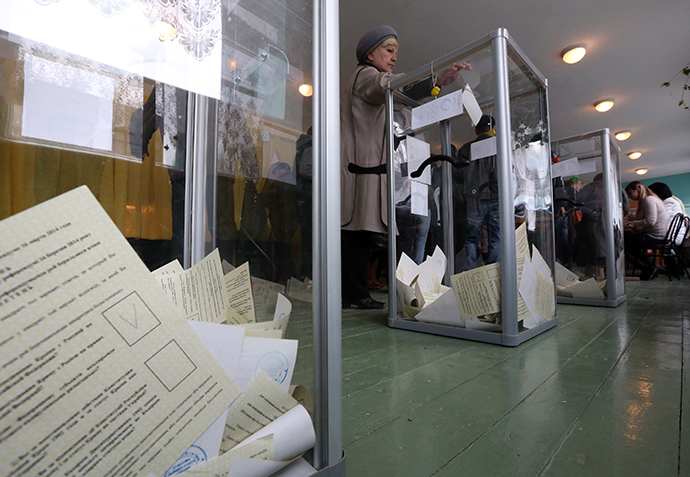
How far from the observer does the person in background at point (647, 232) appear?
344cm

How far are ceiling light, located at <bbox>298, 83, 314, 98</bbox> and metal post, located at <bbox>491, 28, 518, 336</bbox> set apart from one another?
2.43 feet

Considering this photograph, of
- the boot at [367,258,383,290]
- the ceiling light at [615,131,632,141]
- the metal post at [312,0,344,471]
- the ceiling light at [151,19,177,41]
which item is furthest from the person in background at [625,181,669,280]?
the ceiling light at [151,19,177,41]

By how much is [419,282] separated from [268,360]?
2.91 ft

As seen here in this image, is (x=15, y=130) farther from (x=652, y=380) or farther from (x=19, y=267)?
(x=652, y=380)

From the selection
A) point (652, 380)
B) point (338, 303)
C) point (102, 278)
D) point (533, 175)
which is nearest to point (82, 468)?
point (102, 278)

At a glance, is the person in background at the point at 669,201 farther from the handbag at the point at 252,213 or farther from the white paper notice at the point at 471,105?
the handbag at the point at 252,213

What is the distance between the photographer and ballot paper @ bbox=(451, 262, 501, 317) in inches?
37.0

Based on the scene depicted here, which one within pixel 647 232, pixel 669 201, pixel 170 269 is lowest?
pixel 170 269

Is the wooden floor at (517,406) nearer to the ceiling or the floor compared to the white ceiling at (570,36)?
nearer to the floor

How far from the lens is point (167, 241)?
0.46 metres

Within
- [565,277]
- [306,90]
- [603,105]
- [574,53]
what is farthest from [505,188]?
[603,105]

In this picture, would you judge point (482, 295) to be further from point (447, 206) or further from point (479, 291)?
point (447, 206)

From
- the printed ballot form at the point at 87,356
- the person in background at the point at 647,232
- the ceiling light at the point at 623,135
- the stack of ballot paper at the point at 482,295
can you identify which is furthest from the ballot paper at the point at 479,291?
the ceiling light at the point at 623,135

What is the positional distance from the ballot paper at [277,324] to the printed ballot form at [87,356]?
70mm
